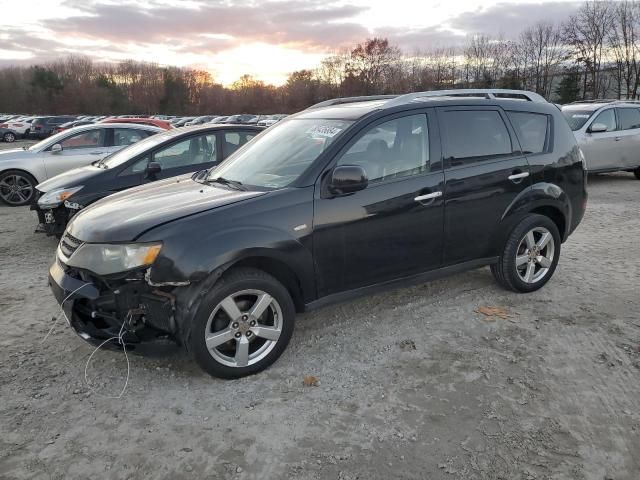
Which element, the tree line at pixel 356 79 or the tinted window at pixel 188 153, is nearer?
the tinted window at pixel 188 153

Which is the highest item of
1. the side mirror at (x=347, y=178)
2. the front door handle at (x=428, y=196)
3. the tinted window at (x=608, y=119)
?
the tinted window at (x=608, y=119)

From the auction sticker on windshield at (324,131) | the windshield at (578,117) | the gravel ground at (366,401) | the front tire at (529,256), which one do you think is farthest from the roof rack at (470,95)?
the windshield at (578,117)

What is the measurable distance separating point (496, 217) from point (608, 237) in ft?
11.3

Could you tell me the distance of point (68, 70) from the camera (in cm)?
9488

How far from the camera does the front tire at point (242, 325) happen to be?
10.5ft

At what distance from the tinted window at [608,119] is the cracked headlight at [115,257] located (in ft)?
36.8

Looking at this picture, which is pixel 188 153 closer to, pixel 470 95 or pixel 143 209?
pixel 143 209

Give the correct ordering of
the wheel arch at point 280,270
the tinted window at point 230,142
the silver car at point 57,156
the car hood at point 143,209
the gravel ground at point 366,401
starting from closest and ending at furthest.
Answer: the gravel ground at point 366,401 → the car hood at point 143,209 → the wheel arch at point 280,270 → the tinted window at point 230,142 → the silver car at point 57,156

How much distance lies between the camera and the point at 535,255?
4.83 meters

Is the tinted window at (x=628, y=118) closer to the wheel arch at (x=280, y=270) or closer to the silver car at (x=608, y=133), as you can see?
the silver car at (x=608, y=133)

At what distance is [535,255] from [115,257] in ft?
12.3

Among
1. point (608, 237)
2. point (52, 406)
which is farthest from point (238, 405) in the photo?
point (608, 237)

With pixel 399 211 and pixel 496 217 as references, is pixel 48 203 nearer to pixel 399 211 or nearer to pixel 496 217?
pixel 399 211

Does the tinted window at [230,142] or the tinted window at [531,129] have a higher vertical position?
the tinted window at [230,142]
